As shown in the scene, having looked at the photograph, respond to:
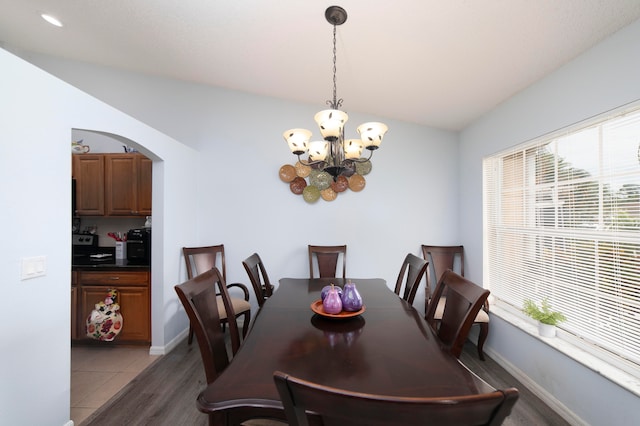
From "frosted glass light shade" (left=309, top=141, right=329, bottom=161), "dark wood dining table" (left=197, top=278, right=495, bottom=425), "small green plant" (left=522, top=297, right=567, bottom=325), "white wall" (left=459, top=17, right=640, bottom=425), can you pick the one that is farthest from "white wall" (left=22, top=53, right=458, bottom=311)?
"dark wood dining table" (left=197, top=278, right=495, bottom=425)

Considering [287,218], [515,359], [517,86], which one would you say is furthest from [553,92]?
[287,218]

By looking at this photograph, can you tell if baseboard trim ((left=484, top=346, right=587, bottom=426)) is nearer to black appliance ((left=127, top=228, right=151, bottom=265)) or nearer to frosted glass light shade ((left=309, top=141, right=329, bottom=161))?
frosted glass light shade ((left=309, top=141, right=329, bottom=161))

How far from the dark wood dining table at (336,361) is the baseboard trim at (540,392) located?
4.27 ft

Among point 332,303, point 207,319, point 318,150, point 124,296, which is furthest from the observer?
point 124,296

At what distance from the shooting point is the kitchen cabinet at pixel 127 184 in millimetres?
3232

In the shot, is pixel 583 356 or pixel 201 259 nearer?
pixel 583 356

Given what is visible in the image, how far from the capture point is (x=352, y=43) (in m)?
2.11

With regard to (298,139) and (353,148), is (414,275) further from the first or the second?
(298,139)

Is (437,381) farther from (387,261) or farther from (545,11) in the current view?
(387,261)

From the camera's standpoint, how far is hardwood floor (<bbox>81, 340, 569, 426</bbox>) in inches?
73.3

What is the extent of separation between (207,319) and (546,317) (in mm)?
2458

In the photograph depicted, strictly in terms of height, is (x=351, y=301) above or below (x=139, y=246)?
below

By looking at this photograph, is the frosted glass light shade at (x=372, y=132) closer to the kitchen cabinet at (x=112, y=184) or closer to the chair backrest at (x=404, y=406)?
the chair backrest at (x=404, y=406)

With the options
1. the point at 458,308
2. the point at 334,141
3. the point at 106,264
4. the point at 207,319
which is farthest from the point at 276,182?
the point at 458,308
